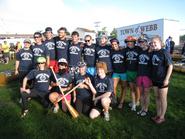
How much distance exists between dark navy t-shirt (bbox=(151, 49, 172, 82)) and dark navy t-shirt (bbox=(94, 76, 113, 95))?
1.16 meters

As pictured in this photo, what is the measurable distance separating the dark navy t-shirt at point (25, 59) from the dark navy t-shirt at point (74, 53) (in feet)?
4.22

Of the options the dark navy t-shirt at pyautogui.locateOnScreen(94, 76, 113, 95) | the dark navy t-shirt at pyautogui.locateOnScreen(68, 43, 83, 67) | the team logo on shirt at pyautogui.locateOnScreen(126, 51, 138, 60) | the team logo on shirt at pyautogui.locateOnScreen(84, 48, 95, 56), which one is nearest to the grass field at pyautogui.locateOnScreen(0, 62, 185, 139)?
the dark navy t-shirt at pyautogui.locateOnScreen(94, 76, 113, 95)

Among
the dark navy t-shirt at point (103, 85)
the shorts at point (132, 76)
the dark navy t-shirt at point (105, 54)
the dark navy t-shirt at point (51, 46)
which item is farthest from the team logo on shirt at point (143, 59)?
the dark navy t-shirt at point (51, 46)

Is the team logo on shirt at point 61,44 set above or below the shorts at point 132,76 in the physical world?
above

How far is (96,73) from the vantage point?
23.1 ft

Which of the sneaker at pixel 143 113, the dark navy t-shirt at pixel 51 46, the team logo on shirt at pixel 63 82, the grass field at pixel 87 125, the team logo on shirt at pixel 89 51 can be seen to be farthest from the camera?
the dark navy t-shirt at pixel 51 46

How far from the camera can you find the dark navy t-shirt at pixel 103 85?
662 cm

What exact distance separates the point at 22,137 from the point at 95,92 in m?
2.13

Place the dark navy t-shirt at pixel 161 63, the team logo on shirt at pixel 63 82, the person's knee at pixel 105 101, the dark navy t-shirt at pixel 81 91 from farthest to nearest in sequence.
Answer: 1. the team logo on shirt at pixel 63 82
2. the dark navy t-shirt at pixel 81 91
3. the person's knee at pixel 105 101
4. the dark navy t-shirt at pixel 161 63

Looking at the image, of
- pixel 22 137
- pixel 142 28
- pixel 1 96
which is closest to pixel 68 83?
pixel 22 137

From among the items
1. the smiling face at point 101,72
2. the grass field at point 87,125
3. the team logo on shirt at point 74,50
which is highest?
the team logo on shirt at point 74,50

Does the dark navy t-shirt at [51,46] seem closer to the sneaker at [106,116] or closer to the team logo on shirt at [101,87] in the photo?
the team logo on shirt at [101,87]

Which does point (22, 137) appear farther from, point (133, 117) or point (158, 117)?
point (158, 117)

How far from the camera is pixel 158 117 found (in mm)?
6344
